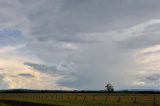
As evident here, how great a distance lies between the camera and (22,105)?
66.1 metres

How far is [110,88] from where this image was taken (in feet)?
582

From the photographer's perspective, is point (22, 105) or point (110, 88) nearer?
point (22, 105)

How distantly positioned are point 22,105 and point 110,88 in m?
115
